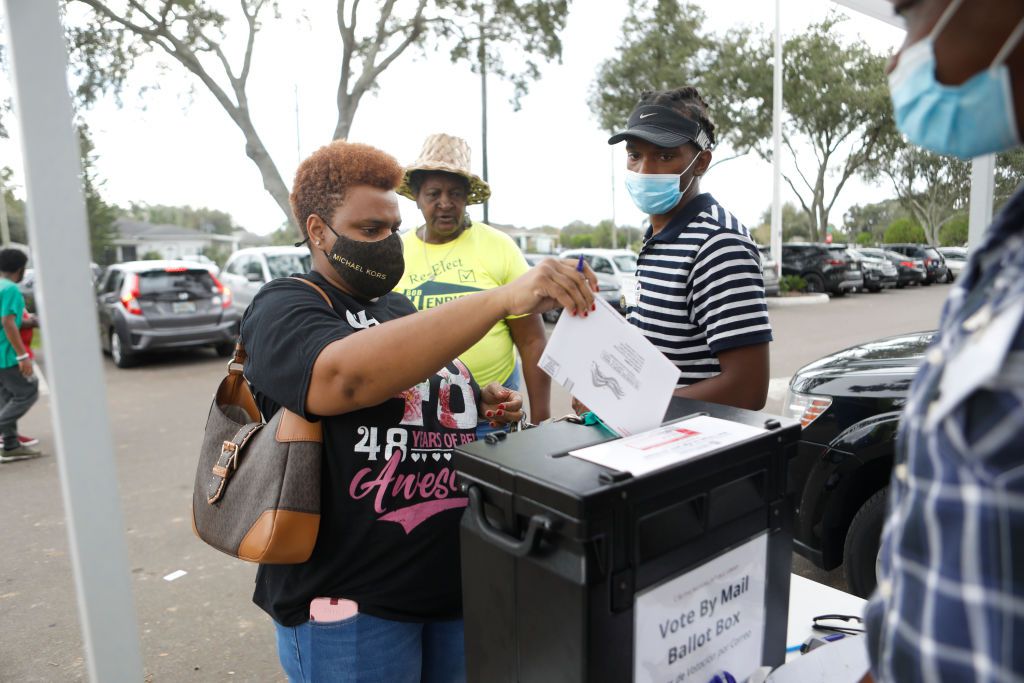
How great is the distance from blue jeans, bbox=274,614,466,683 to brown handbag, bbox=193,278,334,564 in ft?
0.61

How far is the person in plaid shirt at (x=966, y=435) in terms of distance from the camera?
585mm

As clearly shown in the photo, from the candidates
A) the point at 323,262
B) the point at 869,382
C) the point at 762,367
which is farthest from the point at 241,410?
the point at 869,382

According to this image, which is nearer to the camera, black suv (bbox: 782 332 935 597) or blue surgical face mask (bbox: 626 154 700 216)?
blue surgical face mask (bbox: 626 154 700 216)

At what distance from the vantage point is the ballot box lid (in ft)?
3.06

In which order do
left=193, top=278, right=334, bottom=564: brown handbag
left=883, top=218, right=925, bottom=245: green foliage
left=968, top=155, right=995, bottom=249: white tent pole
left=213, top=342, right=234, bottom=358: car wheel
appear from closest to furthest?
left=193, top=278, right=334, bottom=564: brown handbag → left=968, top=155, right=995, bottom=249: white tent pole → left=213, top=342, right=234, bottom=358: car wheel → left=883, top=218, right=925, bottom=245: green foliage

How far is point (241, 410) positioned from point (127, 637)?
497mm

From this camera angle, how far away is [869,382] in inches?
117

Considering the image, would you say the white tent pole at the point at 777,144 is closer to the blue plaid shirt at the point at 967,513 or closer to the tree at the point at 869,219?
the tree at the point at 869,219

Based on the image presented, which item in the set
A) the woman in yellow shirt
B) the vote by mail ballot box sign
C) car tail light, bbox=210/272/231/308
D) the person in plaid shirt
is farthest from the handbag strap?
car tail light, bbox=210/272/231/308

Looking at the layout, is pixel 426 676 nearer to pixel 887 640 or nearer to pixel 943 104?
pixel 887 640

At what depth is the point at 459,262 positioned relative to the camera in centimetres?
294

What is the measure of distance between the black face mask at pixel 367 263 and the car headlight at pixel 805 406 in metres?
2.09

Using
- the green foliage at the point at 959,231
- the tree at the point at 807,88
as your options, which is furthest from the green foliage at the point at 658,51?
the green foliage at the point at 959,231

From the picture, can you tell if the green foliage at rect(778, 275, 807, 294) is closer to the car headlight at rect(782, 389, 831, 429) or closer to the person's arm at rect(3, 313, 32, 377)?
the car headlight at rect(782, 389, 831, 429)
